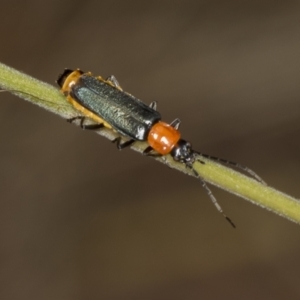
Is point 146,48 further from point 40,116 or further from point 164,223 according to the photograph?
point 164,223

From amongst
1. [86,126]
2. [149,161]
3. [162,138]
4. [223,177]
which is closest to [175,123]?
[162,138]

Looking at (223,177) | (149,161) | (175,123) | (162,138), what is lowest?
(223,177)

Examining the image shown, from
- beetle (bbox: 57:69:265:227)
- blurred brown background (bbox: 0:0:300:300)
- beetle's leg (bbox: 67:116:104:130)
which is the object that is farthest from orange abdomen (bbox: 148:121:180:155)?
blurred brown background (bbox: 0:0:300:300)

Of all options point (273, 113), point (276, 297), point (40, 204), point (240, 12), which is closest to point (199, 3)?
point (240, 12)

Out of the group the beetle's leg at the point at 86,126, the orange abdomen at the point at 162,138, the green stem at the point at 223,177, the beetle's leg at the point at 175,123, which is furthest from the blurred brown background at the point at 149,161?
the green stem at the point at 223,177

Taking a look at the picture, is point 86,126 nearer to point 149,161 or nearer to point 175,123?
point 175,123

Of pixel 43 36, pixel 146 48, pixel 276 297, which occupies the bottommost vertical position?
pixel 276 297

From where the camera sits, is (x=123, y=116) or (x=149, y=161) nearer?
(x=123, y=116)

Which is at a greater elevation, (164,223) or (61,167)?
(61,167)
